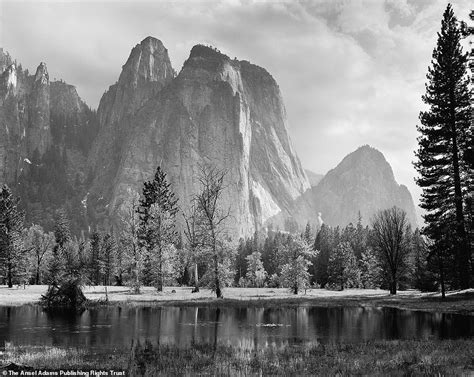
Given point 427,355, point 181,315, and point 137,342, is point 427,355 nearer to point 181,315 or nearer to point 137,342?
point 137,342

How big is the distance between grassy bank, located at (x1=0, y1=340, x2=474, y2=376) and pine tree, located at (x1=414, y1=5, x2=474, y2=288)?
90.8 ft

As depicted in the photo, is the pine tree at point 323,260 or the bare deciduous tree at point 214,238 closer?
the bare deciduous tree at point 214,238

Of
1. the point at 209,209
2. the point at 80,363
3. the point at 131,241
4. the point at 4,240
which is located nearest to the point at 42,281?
the point at 4,240

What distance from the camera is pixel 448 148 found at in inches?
1697

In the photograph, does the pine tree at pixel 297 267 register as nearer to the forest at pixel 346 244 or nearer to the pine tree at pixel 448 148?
the forest at pixel 346 244

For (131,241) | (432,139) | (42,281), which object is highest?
(432,139)

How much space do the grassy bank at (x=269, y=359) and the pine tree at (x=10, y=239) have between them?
60331 millimetres

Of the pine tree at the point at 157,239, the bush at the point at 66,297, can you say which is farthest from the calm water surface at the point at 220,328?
the pine tree at the point at 157,239

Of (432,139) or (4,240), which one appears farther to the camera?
(4,240)

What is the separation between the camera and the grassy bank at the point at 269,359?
11.9 m

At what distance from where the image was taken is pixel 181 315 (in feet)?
98.4

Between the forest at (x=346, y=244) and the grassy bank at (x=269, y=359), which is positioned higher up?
the forest at (x=346, y=244)

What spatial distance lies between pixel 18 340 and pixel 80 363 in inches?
283

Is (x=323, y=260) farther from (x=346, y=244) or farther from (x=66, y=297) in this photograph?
(x=66, y=297)
